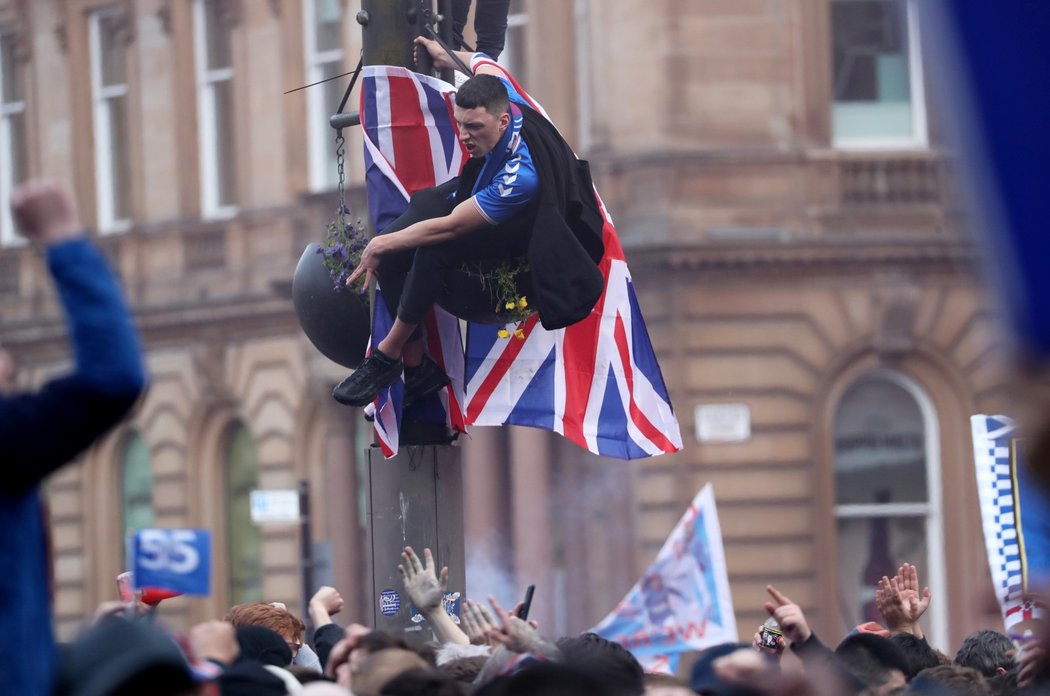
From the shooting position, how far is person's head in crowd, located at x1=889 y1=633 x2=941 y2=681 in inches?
286

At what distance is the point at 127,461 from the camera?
3108 cm

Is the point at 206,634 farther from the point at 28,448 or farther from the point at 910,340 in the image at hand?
the point at 910,340

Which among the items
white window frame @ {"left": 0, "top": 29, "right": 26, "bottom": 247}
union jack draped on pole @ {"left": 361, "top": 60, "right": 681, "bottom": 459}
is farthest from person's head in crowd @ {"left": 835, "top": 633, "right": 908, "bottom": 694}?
white window frame @ {"left": 0, "top": 29, "right": 26, "bottom": 247}

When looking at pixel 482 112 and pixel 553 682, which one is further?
pixel 482 112

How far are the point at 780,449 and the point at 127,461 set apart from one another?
10107 mm

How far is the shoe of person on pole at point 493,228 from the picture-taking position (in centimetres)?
811

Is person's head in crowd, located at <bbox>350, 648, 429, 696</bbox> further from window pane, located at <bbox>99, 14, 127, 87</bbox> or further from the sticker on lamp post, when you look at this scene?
window pane, located at <bbox>99, 14, 127, 87</bbox>

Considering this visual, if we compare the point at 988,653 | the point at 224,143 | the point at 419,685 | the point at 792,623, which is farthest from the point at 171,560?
the point at 224,143

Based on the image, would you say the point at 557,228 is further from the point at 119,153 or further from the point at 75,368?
the point at 119,153

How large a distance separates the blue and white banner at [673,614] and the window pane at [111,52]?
2190 centimetres

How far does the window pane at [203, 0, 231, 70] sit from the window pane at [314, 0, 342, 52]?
5.81 feet

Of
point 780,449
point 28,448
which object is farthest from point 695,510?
point 780,449

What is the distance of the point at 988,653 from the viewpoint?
26.9 ft

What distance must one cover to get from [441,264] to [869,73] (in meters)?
17.3
